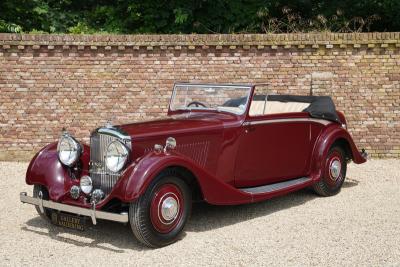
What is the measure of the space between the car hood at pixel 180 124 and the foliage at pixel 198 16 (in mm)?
6917

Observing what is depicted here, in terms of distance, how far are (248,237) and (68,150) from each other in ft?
6.83

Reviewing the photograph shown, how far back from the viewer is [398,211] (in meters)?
6.28

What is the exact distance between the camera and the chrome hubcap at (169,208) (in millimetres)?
5051

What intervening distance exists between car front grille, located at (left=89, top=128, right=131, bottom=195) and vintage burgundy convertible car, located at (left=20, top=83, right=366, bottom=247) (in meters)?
0.01

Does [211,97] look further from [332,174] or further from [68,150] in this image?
[332,174]

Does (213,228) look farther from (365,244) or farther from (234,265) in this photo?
(365,244)

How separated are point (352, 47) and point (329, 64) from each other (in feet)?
1.66

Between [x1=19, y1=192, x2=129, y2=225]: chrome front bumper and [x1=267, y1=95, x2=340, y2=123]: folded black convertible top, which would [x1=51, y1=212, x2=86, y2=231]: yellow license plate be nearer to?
[x1=19, y1=192, x2=129, y2=225]: chrome front bumper

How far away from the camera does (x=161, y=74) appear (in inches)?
382

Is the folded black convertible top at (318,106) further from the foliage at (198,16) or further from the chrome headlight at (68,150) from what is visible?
the foliage at (198,16)

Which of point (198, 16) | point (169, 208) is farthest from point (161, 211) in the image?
point (198, 16)

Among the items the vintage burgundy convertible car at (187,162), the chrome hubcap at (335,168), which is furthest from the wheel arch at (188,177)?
the chrome hubcap at (335,168)

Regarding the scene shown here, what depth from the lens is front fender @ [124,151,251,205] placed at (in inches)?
189

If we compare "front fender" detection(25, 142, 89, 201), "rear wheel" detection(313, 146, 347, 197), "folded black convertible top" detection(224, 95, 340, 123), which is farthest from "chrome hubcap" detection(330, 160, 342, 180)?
"front fender" detection(25, 142, 89, 201)
